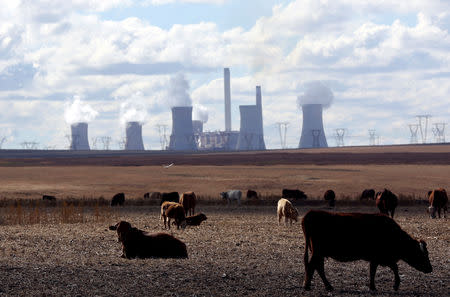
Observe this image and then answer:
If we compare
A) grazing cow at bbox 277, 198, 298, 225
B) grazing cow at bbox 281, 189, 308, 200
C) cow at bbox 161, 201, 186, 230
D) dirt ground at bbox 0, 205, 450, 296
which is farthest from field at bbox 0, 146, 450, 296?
grazing cow at bbox 281, 189, 308, 200

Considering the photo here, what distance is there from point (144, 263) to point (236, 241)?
6367 mm

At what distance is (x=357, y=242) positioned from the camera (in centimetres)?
1596

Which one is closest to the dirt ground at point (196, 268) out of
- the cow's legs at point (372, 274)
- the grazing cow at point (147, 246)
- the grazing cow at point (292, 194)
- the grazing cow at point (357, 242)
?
the cow's legs at point (372, 274)

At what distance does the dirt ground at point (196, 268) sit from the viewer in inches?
645

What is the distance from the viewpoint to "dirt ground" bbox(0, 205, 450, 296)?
1639 cm

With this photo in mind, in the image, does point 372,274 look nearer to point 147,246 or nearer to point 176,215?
point 147,246

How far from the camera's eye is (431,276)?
1825cm

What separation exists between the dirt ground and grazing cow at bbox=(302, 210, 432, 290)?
0.59m

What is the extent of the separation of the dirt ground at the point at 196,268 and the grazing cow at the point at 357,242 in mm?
591

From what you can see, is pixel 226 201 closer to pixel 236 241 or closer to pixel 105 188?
pixel 236 241

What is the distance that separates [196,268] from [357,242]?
15.6 ft

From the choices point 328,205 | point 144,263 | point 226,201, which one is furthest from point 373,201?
point 144,263

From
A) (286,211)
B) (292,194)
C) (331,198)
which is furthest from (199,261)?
(292,194)

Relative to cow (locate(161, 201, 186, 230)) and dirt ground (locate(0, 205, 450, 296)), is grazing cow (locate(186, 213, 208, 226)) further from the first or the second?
dirt ground (locate(0, 205, 450, 296))
